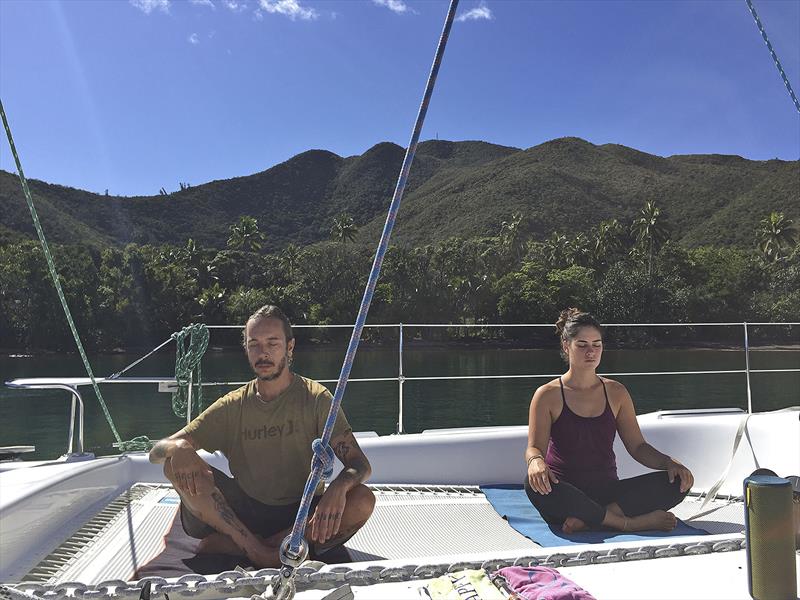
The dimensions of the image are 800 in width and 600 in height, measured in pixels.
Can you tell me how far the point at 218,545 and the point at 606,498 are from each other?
1.14 meters

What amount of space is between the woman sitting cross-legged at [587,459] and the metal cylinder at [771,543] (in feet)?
3.12

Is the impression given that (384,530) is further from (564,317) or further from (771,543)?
(771,543)

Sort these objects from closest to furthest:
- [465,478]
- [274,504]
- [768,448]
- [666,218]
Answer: [274,504] < [768,448] < [465,478] < [666,218]

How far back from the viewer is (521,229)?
157ft

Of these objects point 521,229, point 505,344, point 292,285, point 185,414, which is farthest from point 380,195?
point 185,414

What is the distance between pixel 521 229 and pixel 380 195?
22.0 metres

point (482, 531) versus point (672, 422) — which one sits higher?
point (672, 422)

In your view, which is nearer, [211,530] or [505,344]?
[211,530]

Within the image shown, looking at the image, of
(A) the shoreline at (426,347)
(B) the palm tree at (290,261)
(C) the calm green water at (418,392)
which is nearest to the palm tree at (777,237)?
(C) the calm green water at (418,392)

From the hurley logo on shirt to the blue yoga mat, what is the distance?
816 millimetres

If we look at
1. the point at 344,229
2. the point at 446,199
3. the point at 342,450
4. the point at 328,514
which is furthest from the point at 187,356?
the point at 446,199

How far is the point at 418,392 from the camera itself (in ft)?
65.3

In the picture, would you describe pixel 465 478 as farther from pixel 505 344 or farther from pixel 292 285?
pixel 292 285

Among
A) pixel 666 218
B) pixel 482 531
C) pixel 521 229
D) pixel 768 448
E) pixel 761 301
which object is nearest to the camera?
pixel 482 531
